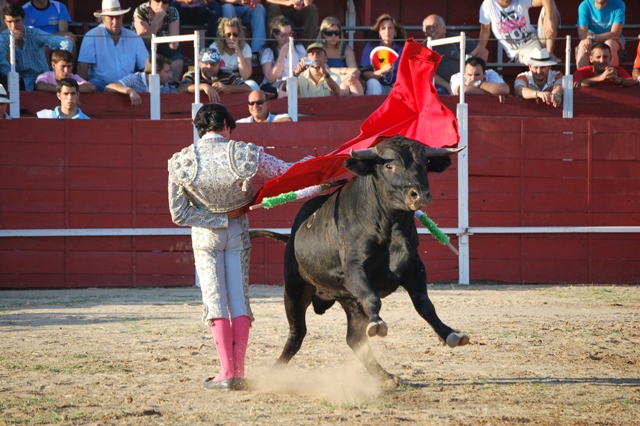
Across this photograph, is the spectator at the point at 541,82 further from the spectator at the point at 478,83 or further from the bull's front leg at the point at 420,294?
the bull's front leg at the point at 420,294

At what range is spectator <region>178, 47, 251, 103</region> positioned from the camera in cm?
920

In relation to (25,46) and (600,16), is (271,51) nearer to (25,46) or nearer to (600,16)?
(25,46)

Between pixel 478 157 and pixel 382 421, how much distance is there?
6.08 meters

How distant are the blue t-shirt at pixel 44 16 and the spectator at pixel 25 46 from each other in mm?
351

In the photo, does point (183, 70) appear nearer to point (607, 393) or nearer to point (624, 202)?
point (624, 202)

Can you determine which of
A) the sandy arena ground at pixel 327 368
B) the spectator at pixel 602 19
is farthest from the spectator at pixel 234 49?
the spectator at pixel 602 19

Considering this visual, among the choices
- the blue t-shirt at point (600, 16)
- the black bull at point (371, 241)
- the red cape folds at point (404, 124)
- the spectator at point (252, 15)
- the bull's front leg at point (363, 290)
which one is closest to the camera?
the bull's front leg at point (363, 290)

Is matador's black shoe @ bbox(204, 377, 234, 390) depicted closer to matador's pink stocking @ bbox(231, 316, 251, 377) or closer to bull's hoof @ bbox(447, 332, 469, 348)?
matador's pink stocking @ bbox(231, 316, 251, 377)

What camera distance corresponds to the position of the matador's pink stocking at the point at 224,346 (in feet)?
13.9

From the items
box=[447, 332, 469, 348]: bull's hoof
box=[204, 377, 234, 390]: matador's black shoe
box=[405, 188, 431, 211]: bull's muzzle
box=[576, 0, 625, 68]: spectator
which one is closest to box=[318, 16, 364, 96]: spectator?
box=[576, 0, 625, 68]: spectator

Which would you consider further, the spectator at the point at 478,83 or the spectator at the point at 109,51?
the spectator at the point at 478,83

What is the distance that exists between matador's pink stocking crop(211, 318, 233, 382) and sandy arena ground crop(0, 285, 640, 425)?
0.37ft

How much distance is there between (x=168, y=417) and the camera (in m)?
3.66

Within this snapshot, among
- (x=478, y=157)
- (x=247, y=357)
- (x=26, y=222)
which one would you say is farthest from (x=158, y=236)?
(x=247, y=357)
